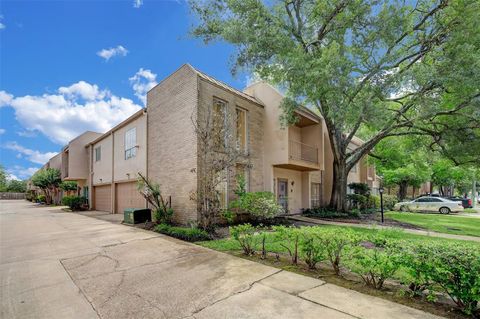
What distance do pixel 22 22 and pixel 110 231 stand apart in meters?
9.03

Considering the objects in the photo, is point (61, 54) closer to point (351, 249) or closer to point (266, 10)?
point (266, 10)

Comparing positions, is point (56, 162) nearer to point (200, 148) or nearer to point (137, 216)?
point (137, 216)

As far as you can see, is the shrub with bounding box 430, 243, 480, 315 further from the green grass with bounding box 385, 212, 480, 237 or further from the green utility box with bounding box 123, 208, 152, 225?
the green utility box with bounding box 123, 208, 152, 225

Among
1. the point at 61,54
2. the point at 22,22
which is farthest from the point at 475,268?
the point at 61,54

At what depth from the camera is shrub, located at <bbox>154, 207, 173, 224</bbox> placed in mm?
10688

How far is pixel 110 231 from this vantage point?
1002cm

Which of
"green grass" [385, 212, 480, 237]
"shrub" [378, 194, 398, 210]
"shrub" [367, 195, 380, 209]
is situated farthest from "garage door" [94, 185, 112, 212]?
"shrub" [378, 194, 398, 210]

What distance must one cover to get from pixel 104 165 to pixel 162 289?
17.5m

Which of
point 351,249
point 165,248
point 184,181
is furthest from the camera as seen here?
point 184,181

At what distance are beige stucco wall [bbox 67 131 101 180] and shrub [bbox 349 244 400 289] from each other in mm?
24213

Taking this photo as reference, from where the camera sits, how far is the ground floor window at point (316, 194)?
17517 millimetres

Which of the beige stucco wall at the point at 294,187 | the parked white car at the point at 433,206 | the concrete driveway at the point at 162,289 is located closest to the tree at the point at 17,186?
the beige stucco wall at the point at 294,187

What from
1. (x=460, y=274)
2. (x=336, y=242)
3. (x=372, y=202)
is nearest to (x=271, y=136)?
(x=336, y=242)

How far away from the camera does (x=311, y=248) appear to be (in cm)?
512
